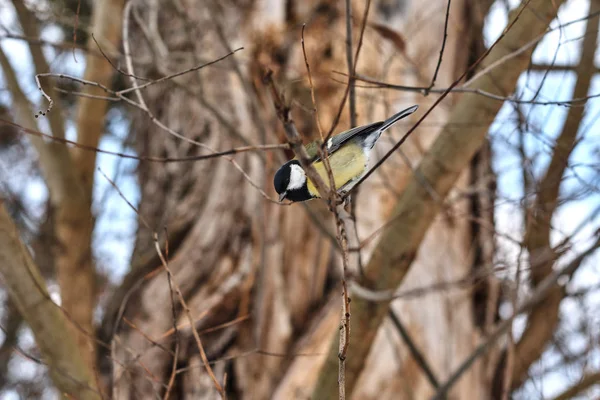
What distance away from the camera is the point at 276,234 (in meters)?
3.81

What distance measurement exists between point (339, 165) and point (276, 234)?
2066mm

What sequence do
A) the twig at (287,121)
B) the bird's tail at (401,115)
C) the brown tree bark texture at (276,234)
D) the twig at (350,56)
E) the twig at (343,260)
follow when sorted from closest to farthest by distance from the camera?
the twig at (287,121) → the twig at (343,260) → the bird's tail at (401,115) → the twig at (350,56) → the brown tree bark texture at (276,234)

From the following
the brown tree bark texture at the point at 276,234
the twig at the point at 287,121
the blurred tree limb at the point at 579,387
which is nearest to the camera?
the twig at the point at 287,121

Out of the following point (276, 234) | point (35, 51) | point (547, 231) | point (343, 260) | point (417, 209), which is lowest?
point (343, 260)

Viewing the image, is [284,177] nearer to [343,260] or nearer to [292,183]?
[292,183]

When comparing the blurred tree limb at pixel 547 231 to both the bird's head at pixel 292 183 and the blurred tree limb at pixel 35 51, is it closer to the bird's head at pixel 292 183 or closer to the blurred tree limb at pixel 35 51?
the bird's head at pixel 292 183

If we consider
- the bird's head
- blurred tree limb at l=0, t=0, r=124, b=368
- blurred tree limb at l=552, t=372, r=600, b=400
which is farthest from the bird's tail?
blurred tree limb at l=0, t=0, r=124, b=368

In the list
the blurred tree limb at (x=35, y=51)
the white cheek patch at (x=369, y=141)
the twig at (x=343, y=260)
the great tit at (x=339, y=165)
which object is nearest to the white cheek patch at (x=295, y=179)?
the great tit at (x=339, y=165)

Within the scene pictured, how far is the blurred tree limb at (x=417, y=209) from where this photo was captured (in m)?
2.08

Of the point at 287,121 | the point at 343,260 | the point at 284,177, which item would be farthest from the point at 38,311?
the point at 287,121

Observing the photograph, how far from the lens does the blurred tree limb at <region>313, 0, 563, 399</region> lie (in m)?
2.08

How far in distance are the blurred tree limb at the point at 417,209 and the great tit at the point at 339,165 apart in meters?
0.47

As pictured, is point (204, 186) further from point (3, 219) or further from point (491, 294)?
point (491, 294)

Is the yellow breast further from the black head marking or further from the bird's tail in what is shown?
the bird's tail
